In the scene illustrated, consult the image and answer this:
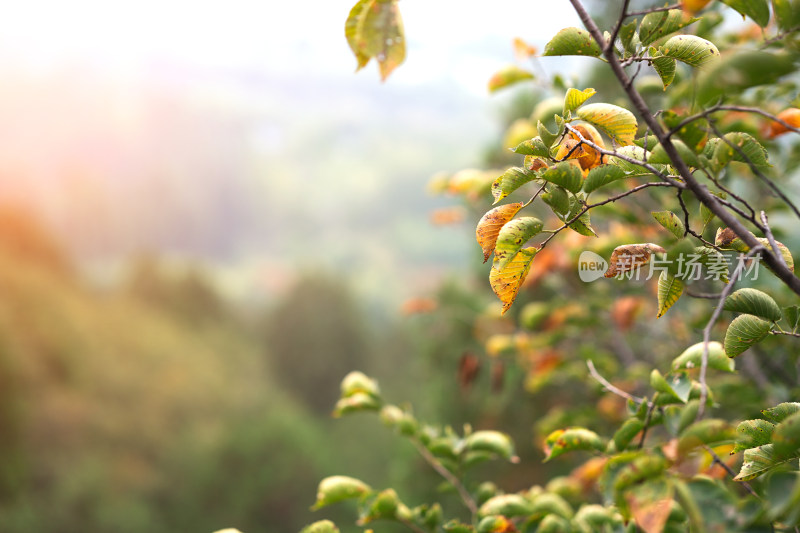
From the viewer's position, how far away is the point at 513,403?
191 inches

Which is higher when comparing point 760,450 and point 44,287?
point 44,287

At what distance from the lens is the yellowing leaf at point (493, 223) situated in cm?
56

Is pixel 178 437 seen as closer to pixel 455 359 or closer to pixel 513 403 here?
pixel 455 359

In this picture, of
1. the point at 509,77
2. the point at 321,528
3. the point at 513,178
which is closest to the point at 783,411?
the point at 513,178

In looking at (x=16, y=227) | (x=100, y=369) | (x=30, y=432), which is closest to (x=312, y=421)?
(x=100, y=369)

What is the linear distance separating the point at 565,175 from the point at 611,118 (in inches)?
4.5

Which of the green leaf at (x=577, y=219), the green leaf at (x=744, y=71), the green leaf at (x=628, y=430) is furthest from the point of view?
the green leaf at (x=628, y=430)

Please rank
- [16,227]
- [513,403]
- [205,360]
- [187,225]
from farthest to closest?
[187,225] < [205,360] < [16,227] < [513,403]

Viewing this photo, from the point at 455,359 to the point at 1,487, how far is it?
4867 millimetres

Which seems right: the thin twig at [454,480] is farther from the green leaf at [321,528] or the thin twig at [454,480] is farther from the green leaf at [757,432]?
the green leaf at [757,432]

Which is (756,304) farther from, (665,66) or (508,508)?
(508,508)

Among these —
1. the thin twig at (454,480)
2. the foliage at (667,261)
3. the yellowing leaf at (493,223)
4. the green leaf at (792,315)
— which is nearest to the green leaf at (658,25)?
the foliage at (667,261)

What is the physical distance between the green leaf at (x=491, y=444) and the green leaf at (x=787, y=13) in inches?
29.5

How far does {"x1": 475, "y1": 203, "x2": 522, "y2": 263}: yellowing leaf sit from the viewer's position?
556mm
